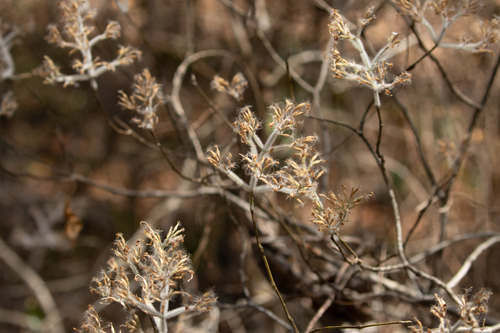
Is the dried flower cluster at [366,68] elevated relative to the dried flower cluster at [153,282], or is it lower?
elevated

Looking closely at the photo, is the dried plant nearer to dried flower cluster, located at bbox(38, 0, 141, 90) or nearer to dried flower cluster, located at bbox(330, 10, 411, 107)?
dried flower cluster, located at bbox(38, 0, 141, 90)

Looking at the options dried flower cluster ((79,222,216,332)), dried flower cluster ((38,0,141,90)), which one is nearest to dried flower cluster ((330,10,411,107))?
dried flower cluster ((79,222,216,332))

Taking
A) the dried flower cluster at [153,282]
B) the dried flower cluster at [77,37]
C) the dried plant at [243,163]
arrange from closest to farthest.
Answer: the dried flower cluster at [153,282]
the dried flower cluster at [77,37]
the dried plant at [243,163]

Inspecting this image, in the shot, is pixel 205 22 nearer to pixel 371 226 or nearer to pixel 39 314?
pixel 371 226

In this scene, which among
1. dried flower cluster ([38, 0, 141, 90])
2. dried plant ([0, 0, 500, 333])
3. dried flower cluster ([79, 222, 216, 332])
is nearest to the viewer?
dried flower cluster ([79, 222, 216, 332])

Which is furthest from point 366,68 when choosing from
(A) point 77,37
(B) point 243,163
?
(B) point 243,163

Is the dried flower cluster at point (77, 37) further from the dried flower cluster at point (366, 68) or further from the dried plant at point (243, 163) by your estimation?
the dried flower cluster at point (366, 68)

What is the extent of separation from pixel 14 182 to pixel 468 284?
2818 millimetres

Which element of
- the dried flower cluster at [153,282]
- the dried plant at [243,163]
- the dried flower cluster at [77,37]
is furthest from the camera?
the dried plant at [243,163]

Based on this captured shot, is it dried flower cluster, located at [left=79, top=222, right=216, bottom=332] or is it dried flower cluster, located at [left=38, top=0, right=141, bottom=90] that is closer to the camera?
dried flower cluster, located at [left=79, top=222, right=216, bottom=332]

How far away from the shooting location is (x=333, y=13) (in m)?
1.11

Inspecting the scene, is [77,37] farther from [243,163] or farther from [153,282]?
[243,163]

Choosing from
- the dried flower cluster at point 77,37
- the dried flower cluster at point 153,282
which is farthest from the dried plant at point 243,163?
the dried flower cluster at point 153,282

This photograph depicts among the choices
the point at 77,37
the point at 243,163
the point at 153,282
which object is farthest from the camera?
the point at 243,163
